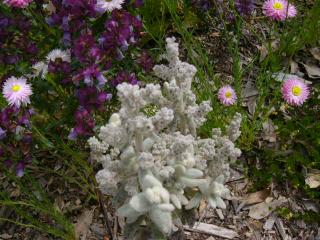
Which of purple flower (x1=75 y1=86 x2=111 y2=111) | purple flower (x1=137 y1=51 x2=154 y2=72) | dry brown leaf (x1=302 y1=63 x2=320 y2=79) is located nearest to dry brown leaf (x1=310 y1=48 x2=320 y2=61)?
dry brown leaf (x1=302 y1=63 x2=320 y2=79)

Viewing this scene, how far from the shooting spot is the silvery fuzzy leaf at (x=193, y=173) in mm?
1542

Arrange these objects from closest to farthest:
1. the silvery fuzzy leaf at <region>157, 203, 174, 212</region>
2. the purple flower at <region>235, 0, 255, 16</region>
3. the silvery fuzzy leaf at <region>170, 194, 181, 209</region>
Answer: the silvery fuzzy leaf at <region>157, 203, 174, 212</region> < the silvery fuzzy leaf at <region>170, 194, 181, 209</region> < the purple flower at <region>235, 0, 255, 16</region>

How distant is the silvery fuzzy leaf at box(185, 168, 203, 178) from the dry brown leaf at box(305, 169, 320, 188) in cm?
102

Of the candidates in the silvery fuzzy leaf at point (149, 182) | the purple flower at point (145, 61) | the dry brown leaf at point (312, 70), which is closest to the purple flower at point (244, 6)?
the dry brown leaf at point (312, 70)

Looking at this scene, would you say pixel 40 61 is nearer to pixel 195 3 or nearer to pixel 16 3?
pixel 16 3

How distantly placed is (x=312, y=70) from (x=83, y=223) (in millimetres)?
1657

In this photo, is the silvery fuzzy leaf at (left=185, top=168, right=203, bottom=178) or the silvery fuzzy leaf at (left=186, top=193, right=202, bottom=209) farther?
the silvery fuzzy leaf at (left=186, top=193, right=202, bottom=209)

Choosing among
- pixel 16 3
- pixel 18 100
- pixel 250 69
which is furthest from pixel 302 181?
pixel 16 3

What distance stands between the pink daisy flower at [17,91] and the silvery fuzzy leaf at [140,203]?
30.4 inches

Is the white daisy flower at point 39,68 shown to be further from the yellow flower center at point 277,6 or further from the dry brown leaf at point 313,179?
the dry brown leaf at point 313,179

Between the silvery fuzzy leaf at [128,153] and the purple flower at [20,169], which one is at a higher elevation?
the silvery fuzzy leaf at [128,153]

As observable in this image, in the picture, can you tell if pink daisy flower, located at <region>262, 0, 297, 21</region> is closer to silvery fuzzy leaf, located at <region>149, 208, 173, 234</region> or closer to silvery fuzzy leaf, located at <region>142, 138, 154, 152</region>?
silvery fuzzy leaf, located at <region>142, 138, 154, 152</region>

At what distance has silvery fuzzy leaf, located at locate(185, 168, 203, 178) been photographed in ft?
5.06

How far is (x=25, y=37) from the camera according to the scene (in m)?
2.09
